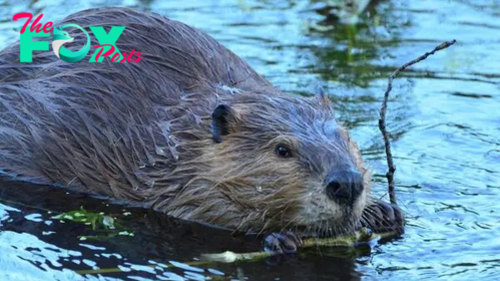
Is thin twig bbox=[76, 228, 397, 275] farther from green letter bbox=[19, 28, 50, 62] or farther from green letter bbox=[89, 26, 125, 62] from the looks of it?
green letter bbox=[19, 28, 50, 62]

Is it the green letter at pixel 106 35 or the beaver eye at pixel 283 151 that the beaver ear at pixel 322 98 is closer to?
the beaver eye at pixel 283 151

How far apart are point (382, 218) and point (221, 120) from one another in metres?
0.99

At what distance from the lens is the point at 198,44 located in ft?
22.2

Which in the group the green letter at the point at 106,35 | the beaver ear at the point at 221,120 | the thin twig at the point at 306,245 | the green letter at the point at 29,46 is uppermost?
the green letter at the point at 106,35

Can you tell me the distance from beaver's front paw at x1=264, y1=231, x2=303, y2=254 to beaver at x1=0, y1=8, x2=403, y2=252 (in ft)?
0.20

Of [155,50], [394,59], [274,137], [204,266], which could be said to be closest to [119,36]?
[155,50]

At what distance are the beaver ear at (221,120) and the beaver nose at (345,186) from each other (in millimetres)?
777

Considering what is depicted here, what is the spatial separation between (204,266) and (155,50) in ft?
5.44

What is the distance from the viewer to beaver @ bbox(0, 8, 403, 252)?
→ 18.6 ft

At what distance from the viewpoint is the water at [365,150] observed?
554cm

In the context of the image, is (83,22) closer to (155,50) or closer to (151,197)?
(155,50)

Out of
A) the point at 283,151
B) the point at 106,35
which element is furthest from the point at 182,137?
the point at 106,35

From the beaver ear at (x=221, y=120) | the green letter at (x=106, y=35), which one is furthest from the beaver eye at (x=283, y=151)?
the green letter at (x=106, y=35)

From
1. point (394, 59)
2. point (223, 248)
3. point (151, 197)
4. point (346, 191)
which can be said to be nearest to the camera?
point (346, 191)
